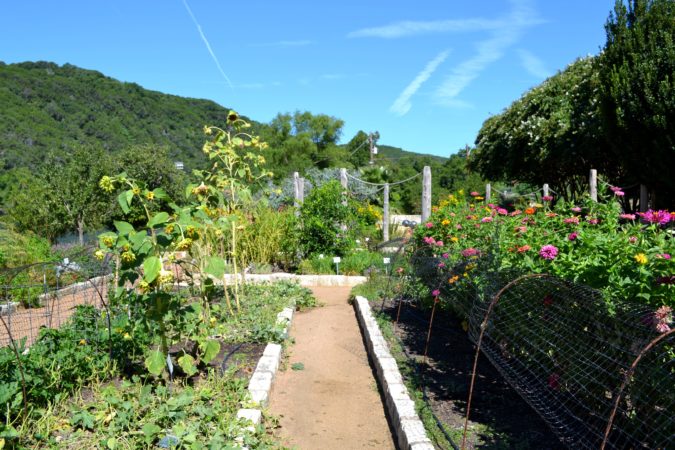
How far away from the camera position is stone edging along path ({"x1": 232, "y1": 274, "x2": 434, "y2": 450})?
3312 mm

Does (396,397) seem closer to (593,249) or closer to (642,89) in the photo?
(593,249)

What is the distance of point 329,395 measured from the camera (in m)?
4.53

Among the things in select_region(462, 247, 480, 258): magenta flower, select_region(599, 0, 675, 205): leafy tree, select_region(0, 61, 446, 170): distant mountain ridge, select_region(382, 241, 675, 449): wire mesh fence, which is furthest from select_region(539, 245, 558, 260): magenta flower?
select_region(0, 61, 446, 170): distant mountain ridge

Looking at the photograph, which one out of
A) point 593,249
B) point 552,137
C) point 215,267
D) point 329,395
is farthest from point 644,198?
point 215,267

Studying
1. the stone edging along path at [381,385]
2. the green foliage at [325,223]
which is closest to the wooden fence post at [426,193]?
the green foliage at [325,223]

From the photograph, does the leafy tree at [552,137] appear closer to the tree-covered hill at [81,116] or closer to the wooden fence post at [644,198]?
the wooden fence post at [644,198]

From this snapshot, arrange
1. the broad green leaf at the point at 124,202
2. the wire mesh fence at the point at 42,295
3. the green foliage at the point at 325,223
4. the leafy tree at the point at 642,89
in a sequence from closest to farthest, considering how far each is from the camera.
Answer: the broad green leaf at the point at 124,202 → the wire mesh fence at the point at 42,295 → the leafy tree at the point at 642,89 → the green foliage at the point at 325,223

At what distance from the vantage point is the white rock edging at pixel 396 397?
321cm

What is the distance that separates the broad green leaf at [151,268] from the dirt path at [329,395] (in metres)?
1.44

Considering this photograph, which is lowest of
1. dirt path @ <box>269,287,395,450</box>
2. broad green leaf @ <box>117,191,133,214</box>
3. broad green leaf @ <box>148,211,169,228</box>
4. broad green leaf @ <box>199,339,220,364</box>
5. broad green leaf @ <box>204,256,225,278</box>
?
dirt path @ <box>269,287,395,450</box>

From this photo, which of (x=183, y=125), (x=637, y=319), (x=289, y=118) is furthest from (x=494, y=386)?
(x=289, y=118)

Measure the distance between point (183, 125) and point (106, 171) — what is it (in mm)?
18366

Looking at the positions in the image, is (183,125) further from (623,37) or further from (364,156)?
(623,37)

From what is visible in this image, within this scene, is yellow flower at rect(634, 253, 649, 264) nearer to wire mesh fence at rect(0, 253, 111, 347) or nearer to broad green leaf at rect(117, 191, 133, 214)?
broad green leaf at rect(117, 191, 133, 214)
